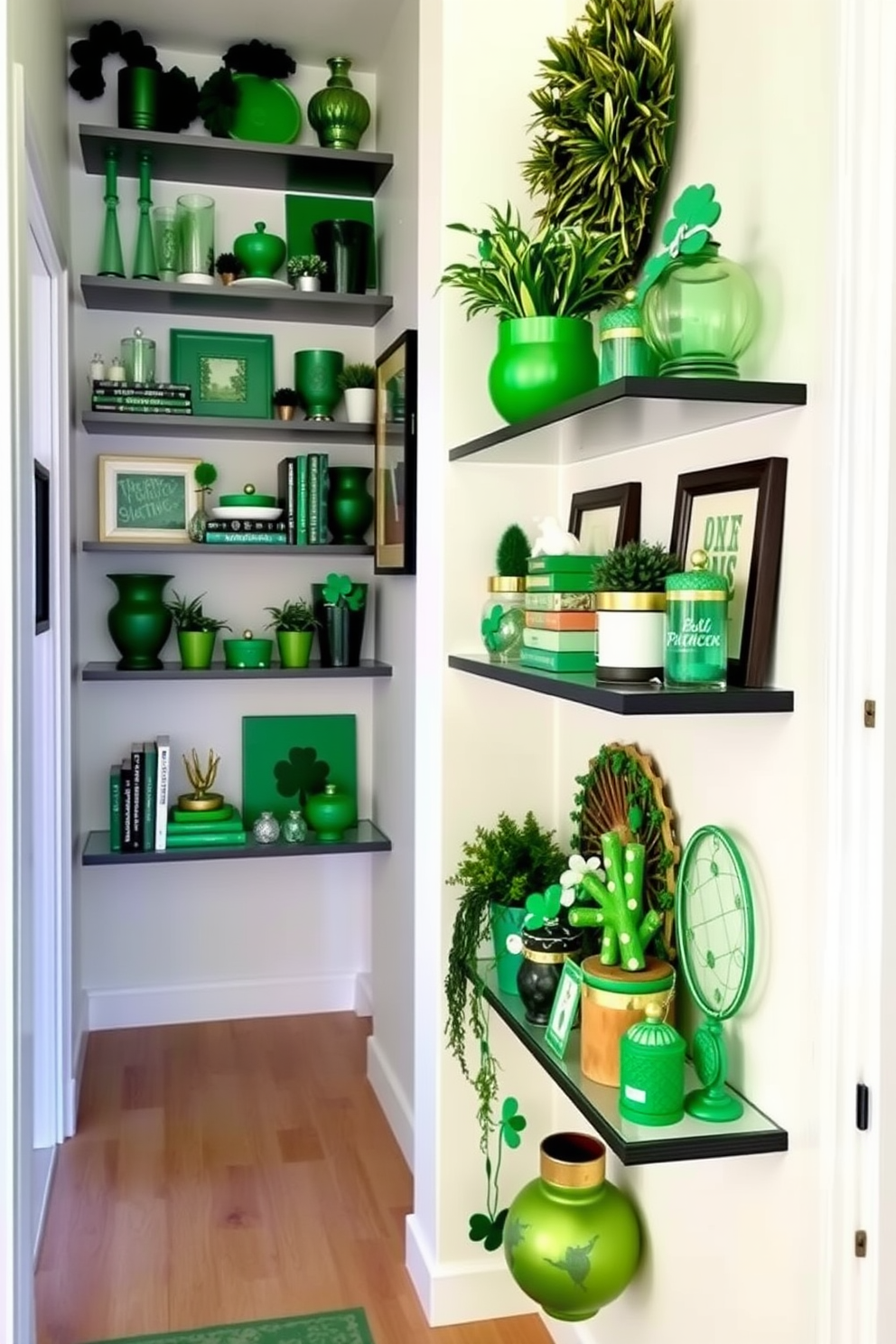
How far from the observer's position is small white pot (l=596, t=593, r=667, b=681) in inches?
60.6

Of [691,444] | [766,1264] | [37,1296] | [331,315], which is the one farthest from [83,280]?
[766,1264]

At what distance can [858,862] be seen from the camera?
52.4 inches

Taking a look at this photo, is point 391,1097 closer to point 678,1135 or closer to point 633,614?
point 678,1135

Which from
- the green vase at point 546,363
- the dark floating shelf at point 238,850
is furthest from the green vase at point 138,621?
the green vase at point 546,363

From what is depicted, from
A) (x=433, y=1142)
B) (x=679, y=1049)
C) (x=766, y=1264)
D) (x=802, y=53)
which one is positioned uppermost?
(x=802, y=53)

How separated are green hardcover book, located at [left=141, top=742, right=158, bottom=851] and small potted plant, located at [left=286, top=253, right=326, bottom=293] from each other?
1.38 m

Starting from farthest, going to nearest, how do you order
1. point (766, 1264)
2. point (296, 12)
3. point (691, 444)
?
point (296, 12)
point (691, 444)
point (766, 1264)

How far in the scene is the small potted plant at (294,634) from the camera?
3607mm

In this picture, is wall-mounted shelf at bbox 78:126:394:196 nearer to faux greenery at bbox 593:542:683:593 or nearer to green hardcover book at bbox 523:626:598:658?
green hardcover book at bbox 523:626:598:658

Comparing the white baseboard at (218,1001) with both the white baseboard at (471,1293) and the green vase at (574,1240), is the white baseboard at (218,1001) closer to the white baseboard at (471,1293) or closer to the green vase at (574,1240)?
the white baseboard at (471,1293)

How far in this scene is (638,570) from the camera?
5.15 feet

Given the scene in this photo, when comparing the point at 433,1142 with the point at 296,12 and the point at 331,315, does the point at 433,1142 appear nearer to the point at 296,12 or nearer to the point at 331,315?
the point at 331,315

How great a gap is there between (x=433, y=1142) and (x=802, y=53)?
1859 millimetres

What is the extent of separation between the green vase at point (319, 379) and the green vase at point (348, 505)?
0.18 meters
